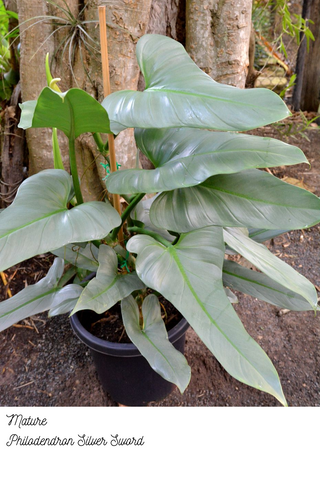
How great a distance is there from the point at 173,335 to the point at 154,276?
1.02ft

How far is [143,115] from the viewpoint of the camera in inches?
22.0

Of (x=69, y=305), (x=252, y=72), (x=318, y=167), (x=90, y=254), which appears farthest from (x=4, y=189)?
(x=318, y=167)

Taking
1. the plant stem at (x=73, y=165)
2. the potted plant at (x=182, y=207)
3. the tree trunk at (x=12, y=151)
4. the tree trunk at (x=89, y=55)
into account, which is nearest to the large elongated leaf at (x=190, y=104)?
the potted plant at (x=182, y=207)

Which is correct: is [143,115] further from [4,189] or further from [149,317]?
[4,189]

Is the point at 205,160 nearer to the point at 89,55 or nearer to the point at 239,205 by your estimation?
the point at 239,205

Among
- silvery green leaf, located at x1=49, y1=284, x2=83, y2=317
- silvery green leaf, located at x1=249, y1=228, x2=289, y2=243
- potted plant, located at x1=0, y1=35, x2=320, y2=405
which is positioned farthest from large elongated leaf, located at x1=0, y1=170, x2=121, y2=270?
silvery green leaf, located at x1=249, y1=228, x2=289, y2=243

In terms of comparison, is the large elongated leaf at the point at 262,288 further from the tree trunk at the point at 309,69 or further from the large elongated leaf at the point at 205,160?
the tree trunk at the point at 309,69

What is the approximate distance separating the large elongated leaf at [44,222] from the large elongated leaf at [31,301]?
10.7 inches

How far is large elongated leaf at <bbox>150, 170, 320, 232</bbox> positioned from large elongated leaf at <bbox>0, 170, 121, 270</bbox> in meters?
0.12

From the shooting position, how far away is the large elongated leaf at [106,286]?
26.7 inches

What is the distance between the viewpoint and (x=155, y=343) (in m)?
0.76

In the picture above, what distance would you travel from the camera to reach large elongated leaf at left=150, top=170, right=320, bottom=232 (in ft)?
2.01

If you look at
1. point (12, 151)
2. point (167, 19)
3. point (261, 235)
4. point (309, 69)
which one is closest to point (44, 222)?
point (261, 235)
